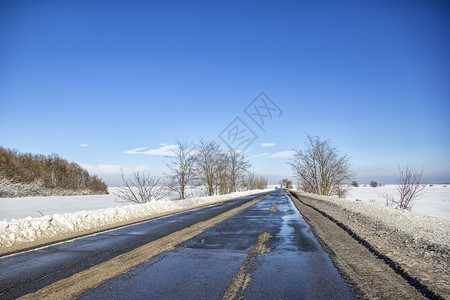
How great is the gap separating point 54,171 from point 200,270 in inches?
2891

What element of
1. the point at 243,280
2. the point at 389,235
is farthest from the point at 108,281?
the point at 389,235

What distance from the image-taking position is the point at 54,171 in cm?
6506

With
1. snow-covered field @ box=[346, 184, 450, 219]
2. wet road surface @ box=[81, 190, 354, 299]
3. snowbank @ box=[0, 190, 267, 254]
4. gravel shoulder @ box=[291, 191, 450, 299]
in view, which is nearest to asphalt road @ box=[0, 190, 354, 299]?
wet road surface @ box=[81, 190, 354, 299]

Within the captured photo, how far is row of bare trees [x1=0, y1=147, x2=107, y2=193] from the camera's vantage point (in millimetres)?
49513

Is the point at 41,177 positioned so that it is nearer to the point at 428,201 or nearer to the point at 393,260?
the point at 393,260

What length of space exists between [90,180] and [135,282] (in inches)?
3072

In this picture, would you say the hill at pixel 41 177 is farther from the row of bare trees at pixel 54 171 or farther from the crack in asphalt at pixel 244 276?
the crack in asphalt at pixel 244 276

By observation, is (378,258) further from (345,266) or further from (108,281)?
(108,281)

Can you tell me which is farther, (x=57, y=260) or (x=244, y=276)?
(x=57, y=260)

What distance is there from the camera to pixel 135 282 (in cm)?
388

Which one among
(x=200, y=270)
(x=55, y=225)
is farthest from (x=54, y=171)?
(x=200, y=270)

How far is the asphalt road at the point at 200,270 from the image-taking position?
353 cm

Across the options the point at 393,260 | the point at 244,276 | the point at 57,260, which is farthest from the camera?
the point at 57,260

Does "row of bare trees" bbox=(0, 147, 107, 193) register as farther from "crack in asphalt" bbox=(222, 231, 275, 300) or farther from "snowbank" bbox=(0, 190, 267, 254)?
"crack in asphalt" bbox=(222, 231, 275, 300)
